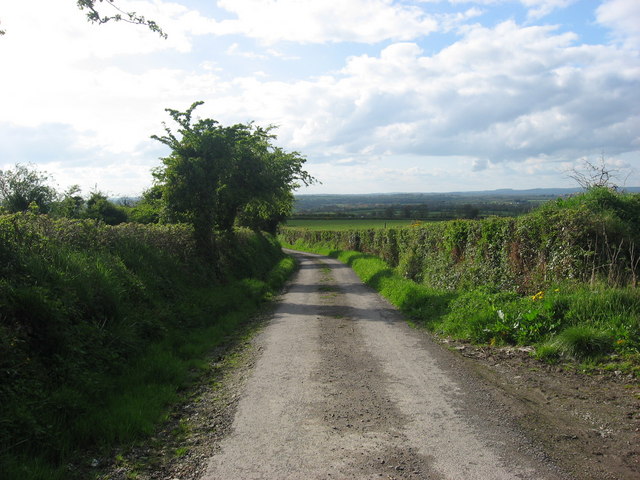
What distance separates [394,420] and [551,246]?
22.5ft

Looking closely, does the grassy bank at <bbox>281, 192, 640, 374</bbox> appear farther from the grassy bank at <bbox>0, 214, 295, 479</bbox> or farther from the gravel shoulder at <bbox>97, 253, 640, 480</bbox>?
the grassy bank at <bbox>0, 214, 295, 479</bbox>

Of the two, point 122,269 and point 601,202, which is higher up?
point 601,202

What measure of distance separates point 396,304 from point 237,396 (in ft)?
29.5

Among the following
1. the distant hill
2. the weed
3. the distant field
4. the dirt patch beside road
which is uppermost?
the distant hill

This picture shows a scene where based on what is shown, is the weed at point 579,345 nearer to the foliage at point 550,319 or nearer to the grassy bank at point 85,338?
the foliage at point 550,319

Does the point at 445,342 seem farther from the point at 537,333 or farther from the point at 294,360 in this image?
the point at 294,360

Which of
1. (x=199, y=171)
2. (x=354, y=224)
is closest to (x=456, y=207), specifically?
(x=354, y=224)

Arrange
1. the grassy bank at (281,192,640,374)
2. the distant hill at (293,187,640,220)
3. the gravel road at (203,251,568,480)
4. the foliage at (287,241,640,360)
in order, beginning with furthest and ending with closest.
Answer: the distant hill at (293,187,640,220) → the grassy bank at (281,192,640,374) → the foliage at (287,241,640,360) → the gravel road at (203,251,568,480)

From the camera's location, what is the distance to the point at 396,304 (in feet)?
47.5

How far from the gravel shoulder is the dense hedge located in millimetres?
2979

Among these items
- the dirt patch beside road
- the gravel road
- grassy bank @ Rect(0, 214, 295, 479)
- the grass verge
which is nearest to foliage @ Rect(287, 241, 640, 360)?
the grass verge

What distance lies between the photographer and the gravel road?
4.14m

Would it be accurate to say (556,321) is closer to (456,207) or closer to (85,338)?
(85,338)

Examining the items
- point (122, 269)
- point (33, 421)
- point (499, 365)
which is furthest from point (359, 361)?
point (122, 269)
